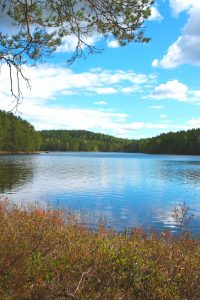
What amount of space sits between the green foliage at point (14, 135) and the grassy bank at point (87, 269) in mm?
148552

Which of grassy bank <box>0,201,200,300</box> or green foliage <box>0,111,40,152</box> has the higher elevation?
green foliage <box>0,111,40,152</box>

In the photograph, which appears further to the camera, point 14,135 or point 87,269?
point 14,135

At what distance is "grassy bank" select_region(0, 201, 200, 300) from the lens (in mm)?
7590

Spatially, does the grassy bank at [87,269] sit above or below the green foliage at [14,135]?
below

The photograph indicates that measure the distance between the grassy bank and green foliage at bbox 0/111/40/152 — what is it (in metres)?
149

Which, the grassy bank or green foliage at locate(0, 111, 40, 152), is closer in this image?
the grassy bank

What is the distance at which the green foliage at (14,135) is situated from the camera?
162288 millimetres

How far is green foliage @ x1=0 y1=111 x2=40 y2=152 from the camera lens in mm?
162288

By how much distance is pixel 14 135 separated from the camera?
6609 inches

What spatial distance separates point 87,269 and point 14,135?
538ft

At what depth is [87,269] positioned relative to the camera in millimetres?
8508

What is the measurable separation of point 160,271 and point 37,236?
3.43 m

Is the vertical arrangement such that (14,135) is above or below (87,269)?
above

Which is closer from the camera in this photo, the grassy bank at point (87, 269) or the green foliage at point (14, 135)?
the grassy bank at point (87, 269)
